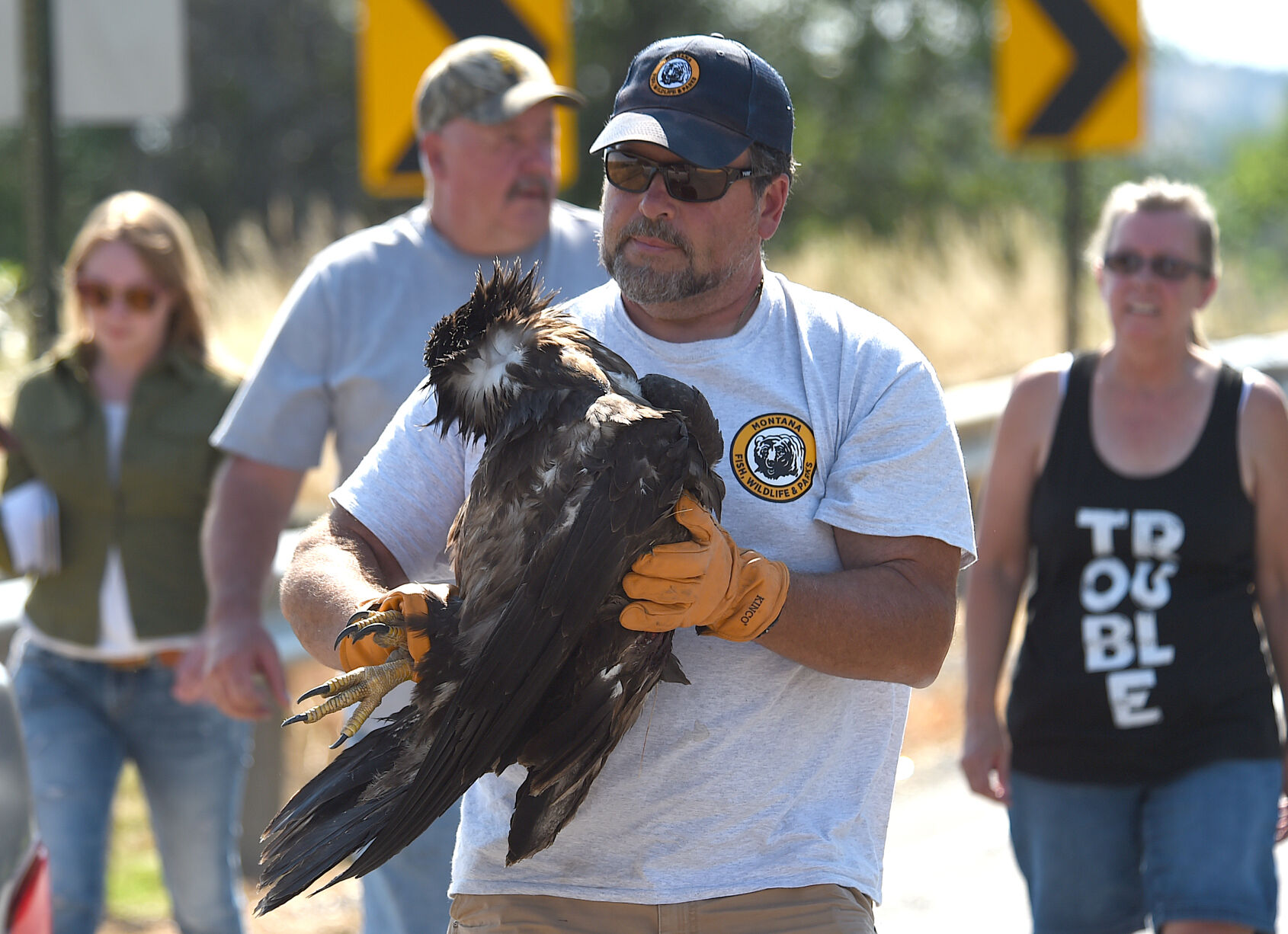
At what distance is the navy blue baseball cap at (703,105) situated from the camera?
9.39 feet

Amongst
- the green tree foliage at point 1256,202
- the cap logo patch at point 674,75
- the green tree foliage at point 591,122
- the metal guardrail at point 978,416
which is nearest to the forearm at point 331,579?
the cap logo patch at point 674,75

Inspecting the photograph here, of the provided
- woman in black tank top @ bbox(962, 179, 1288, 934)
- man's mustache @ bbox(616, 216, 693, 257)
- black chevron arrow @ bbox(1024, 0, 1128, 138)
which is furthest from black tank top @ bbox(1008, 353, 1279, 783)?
black chevron arrow @ bbox(1024, 0, 1128, 138)

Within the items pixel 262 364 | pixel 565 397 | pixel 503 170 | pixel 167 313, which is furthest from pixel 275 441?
pixel 565 397

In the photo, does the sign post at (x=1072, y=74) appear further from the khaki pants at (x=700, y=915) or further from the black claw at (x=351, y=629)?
the black claw at (x=351, y=629)

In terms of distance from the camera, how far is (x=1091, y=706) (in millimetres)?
4250

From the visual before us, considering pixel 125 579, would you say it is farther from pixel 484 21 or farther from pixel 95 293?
pixel 484 21

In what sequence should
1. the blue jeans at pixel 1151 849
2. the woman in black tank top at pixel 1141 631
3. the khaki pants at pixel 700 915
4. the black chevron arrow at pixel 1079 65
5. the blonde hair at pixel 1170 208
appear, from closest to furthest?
1. the khaki pants at pixel 700 915
2. the blue jeans at pixel 1151 849
3. the woman in black tank top at pixel 1141 631
4. the blonde hair at pixel 1170 208
5. the black chevron arrow at pixel 1079 65

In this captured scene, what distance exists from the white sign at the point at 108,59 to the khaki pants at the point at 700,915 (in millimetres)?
3796

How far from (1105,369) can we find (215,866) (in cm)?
314

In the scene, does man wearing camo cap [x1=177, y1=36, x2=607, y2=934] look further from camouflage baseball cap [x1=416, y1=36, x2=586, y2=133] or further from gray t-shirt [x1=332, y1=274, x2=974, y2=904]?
gray t-shirt [x1=332, y1=274, x2=974, y2=904]

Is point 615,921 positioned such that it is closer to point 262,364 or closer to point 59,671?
point 262,364

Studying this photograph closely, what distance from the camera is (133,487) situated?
5.10m

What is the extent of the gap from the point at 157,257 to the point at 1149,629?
11.3 feet

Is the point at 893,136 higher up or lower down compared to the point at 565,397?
higher up
